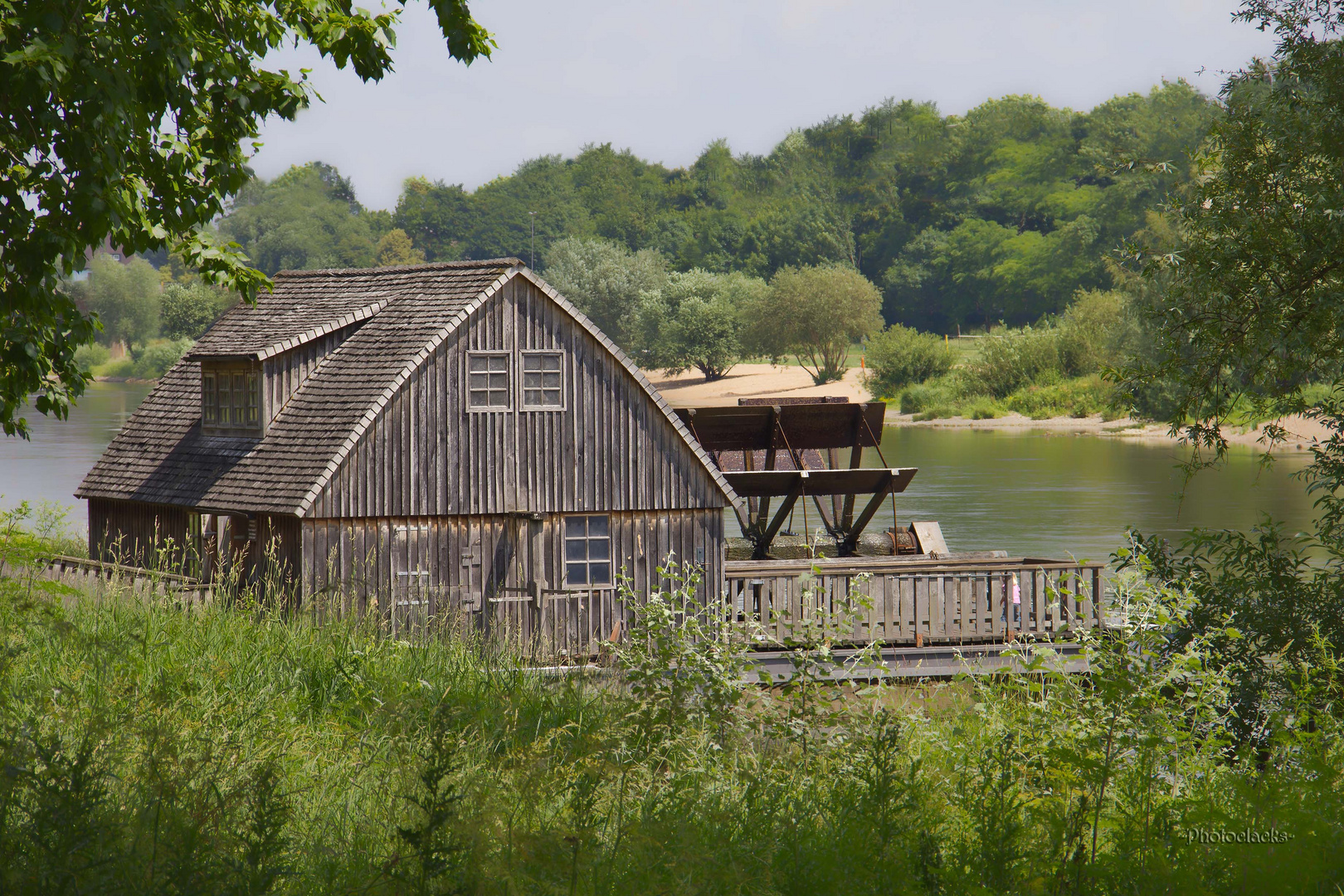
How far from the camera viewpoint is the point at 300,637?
8.73m

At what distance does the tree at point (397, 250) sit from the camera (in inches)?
6132

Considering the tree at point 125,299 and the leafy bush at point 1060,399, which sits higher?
the tree at point 125,299

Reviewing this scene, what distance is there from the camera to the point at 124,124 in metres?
6.85

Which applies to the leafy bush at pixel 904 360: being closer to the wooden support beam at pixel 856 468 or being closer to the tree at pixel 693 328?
the tree at pixel 693 328

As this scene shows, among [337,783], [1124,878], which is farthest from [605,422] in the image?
[1124,878]

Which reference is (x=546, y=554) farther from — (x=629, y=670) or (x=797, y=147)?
(x=797, y=147)

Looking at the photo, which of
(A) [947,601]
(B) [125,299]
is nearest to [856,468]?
(A) [947,601]

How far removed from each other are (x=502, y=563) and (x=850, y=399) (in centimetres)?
5876

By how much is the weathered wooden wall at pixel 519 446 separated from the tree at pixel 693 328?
7153 cm

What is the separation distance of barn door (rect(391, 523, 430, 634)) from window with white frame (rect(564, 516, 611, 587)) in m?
2.23

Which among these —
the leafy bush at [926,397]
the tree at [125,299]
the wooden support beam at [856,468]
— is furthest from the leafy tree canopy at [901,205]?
the wooden support beam at [856,468]

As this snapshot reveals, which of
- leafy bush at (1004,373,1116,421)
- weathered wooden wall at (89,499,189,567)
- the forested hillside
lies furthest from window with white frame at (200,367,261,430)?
the forested hillside

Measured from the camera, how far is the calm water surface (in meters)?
36.4

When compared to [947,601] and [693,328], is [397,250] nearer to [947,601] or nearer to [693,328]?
[693,328]
